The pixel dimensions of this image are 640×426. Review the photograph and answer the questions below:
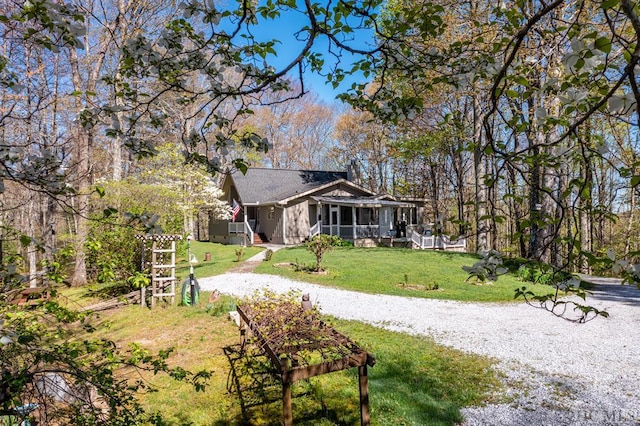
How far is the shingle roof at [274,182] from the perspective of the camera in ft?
74.6

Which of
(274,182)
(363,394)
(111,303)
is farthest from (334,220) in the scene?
(363,394)

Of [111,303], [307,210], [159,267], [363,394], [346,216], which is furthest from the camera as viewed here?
[346,216]

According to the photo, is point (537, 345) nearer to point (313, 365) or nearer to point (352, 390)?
point (352, 390)

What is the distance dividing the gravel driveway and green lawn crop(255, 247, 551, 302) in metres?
0.76

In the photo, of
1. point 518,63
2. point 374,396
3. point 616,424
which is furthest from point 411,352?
point 518,63

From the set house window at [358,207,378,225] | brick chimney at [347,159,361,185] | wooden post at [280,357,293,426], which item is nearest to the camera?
wooden post at [280,357,293,426]

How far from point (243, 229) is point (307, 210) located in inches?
169

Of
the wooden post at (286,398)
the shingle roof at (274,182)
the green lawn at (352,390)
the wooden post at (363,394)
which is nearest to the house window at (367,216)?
the shingle roof at (274,182)

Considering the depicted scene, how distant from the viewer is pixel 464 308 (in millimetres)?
8312

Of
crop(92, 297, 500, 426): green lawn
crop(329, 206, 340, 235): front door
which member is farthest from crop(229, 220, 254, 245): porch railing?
crop(92, 297, 500, 426): green lawn

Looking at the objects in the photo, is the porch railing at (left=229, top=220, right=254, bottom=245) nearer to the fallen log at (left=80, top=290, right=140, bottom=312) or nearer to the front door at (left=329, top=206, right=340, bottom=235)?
the front door at (left=329, top=206, right=340, bottom=235)

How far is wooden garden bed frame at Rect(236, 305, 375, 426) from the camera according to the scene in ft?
10.1

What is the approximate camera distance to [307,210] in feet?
70.7

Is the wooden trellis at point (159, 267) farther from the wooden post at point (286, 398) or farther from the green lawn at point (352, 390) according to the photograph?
the wooden post at point (286, 398)
